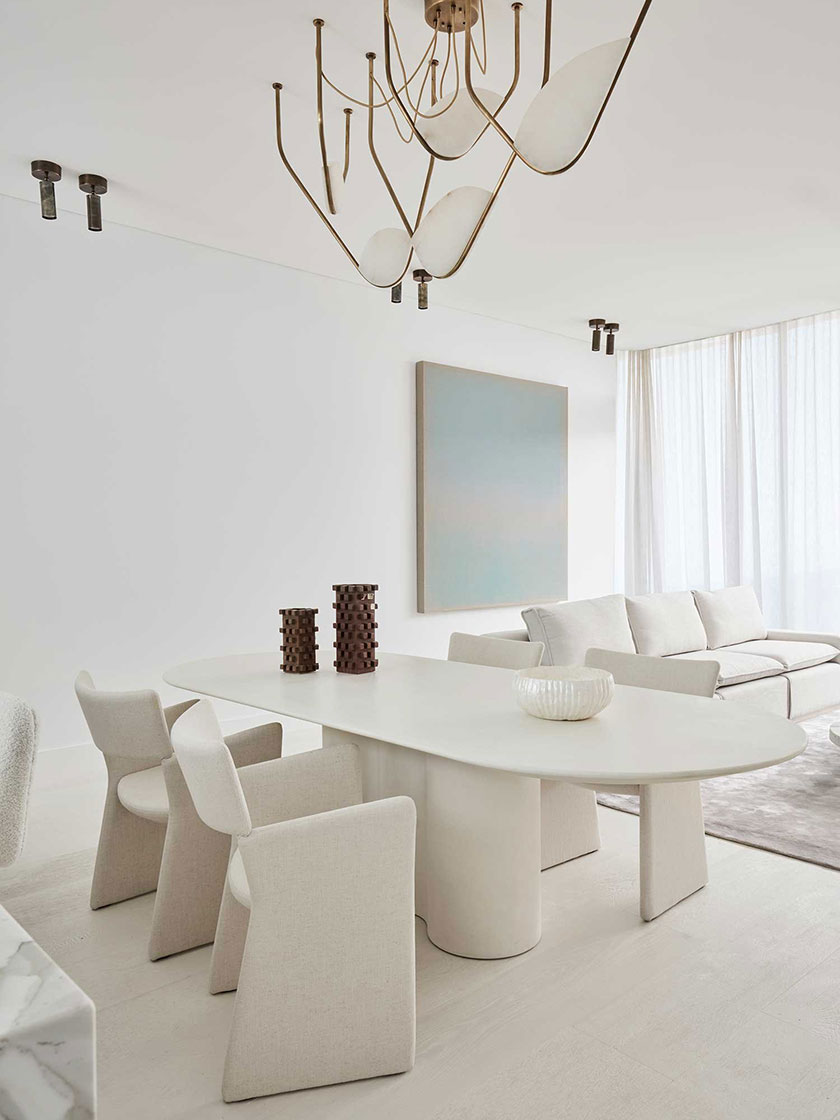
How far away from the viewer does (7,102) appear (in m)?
2.97

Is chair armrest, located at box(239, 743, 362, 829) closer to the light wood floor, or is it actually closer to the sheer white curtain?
the light wood floor

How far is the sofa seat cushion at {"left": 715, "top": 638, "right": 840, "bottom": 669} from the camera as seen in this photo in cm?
509

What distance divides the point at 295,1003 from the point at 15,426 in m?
3.07

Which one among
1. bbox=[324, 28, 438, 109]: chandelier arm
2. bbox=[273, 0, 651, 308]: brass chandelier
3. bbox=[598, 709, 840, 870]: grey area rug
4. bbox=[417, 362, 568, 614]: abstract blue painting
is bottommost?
bbox=[598, 709, 840, 870]: grey area rug

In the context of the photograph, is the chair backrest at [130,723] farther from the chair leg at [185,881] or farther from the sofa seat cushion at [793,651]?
the sofa seat cushion at [793,651]

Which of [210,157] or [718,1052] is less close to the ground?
[210,157]

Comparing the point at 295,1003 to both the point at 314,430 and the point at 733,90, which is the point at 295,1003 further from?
the point at 314,430

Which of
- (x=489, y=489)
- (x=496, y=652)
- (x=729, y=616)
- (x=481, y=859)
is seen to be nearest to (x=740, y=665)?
(x=729, y=616)

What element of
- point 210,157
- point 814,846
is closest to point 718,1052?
point 814,846

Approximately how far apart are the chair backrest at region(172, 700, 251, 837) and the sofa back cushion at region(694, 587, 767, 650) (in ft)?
14.3

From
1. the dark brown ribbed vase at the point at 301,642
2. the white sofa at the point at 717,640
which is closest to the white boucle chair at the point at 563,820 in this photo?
the dark brown ribbed vase at the point at 301,642

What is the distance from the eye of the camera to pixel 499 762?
1.71 m

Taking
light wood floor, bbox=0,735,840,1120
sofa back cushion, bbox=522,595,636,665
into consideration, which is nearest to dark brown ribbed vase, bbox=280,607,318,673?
light wood floor, bbox=0,735,840,1120

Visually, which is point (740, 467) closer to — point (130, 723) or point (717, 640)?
point (717, 640)
